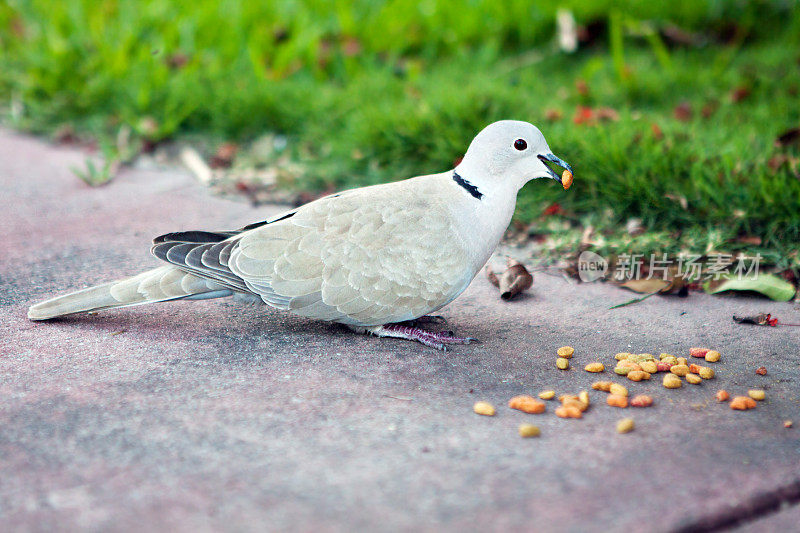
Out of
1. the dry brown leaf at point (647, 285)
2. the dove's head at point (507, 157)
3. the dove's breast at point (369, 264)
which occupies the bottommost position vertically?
the dry brown leaf at point (647, 285)

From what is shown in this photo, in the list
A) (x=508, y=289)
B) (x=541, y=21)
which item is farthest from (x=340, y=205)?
(x=541, y=21)

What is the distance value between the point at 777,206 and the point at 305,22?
3.37m

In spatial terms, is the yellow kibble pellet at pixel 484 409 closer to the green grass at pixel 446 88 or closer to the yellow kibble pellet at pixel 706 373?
the yellow kibble pellet at pixel 706 373

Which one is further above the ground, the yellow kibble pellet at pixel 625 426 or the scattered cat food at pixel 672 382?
the scattered cat food at pixel 672 382

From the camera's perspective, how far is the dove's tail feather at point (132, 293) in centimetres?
248

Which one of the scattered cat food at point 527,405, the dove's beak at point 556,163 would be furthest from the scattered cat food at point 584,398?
the dove's beak at point 556,163

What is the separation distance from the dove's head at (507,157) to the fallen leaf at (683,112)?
92.9 inches

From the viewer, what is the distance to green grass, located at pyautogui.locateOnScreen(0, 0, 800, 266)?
11.4 feet

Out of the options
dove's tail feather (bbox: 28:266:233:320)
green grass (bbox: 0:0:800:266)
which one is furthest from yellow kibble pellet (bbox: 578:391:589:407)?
green grass (bbox: 0:0:800:266)

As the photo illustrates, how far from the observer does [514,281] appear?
9.51 ft

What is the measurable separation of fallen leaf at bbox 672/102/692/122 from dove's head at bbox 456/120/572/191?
92.9 inches

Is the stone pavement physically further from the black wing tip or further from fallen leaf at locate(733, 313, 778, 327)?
the black wing tip

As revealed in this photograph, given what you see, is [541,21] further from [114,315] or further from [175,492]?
[175,492]

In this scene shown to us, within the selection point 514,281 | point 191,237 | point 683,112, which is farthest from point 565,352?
point 683,112
